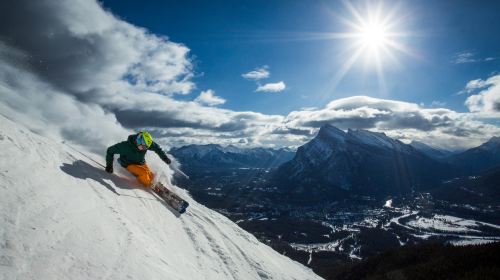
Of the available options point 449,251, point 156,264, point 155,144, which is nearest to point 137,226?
point 156,264

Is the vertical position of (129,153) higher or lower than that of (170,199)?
higher

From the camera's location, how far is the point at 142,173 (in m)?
14.5

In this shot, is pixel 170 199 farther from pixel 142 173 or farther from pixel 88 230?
pixel 88 230

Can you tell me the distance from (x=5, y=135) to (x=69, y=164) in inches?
85.7

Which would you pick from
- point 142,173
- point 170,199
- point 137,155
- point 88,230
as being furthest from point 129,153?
point 88,230

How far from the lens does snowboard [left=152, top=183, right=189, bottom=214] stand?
46.4ft

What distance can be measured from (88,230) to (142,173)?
694cm

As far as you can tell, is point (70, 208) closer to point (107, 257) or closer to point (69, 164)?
point (107, 257)

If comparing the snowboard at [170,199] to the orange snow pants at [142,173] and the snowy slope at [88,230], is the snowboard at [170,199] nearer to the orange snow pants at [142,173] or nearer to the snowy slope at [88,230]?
the orange snow pants at [142,173]

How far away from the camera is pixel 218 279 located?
34.5ft

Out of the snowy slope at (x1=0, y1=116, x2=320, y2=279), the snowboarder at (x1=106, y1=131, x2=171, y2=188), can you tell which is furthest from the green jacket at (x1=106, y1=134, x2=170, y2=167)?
the snowy slope at (x1=0, y1=116, x2=320, y2=279)

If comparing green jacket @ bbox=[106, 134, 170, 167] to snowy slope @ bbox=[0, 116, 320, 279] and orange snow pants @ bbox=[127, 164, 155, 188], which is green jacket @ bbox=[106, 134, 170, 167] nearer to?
orange snow pants @ bbox=[127, 164, 155, 188]

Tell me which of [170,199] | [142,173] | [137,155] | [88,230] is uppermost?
[137,155]

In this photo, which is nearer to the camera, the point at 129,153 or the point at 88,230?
the point at 88,230
